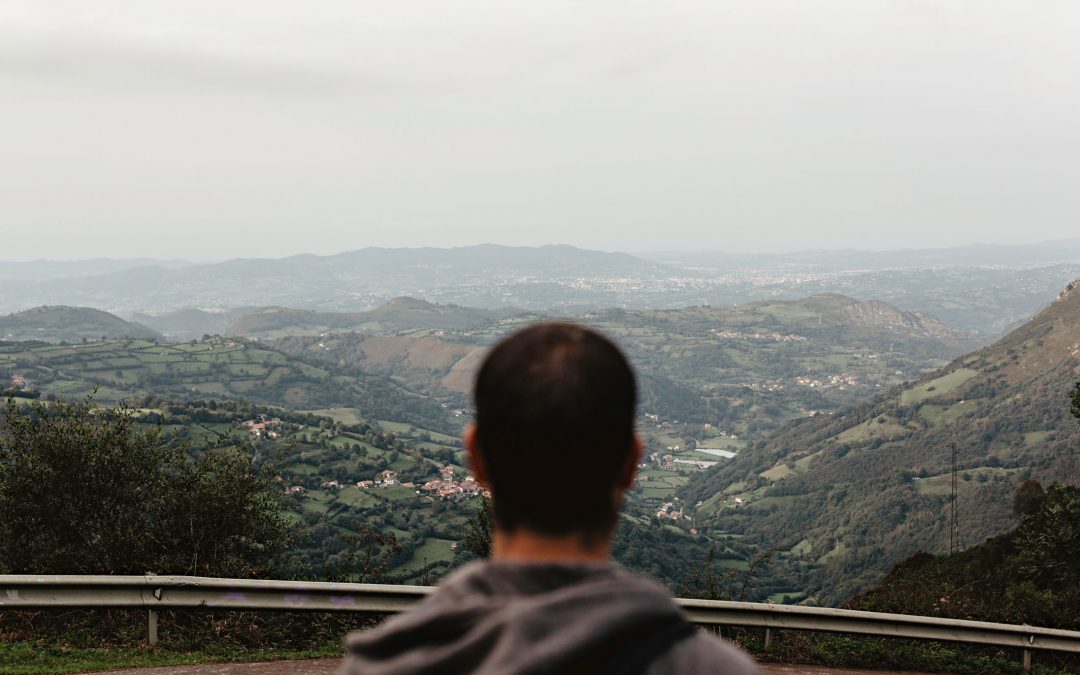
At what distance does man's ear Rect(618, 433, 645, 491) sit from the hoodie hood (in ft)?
0.71

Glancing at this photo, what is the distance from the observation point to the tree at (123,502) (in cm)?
1141

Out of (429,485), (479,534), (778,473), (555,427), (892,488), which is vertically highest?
(555,427)

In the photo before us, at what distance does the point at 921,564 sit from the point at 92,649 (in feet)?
98.0

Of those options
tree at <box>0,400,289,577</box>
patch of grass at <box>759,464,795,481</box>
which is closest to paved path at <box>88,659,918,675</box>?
tree at <box>0,400,289,577</box>

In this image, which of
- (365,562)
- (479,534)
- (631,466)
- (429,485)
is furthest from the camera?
(429,485)

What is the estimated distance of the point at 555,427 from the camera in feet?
6.12

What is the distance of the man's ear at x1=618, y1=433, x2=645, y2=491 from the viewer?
Result: 6.49 ft

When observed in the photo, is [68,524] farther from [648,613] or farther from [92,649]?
[648,613]

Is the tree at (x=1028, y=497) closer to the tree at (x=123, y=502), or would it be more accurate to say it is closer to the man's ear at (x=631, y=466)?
the tree at (x=123, y=502)

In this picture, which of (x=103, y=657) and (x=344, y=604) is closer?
(x=103, y=657)

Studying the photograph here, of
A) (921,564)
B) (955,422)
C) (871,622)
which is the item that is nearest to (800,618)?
(871,622)

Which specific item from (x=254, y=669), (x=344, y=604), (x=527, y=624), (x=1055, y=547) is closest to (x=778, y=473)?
(x=1055, y=547)

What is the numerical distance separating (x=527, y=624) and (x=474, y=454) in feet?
1.50

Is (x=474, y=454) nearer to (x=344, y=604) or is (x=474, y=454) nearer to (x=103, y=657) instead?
(x=344, y=604)
